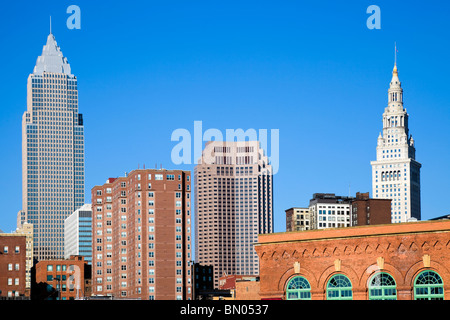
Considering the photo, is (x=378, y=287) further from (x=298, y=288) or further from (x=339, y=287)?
(x=298, y=288)

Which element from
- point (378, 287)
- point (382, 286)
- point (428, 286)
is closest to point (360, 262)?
point (378, 287)

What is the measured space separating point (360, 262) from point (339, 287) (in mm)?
3227

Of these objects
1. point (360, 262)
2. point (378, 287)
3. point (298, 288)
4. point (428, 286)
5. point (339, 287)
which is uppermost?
point (360, 262)

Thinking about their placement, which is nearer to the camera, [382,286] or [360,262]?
[382,286]

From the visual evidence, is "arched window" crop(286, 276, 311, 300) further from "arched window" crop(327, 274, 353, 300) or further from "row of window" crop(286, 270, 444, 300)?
"arched window" crop(327, 274, 353, 300)

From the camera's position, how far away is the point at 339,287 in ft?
255

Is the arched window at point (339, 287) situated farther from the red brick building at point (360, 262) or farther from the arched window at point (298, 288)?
the arched window at point (298, 288)

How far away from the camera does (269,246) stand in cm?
8206
